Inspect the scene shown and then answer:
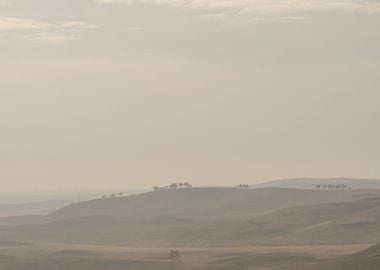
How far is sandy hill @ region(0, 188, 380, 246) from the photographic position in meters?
93.8

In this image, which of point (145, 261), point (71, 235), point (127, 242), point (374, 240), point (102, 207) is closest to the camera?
point (145, 261)

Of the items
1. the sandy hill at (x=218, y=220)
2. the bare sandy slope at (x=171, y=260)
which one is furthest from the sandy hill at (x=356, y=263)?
the sandy hill at (x=218, y=220)

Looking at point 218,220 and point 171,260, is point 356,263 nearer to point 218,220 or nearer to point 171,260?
point 171,260

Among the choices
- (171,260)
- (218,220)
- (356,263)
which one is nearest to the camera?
(356,263)

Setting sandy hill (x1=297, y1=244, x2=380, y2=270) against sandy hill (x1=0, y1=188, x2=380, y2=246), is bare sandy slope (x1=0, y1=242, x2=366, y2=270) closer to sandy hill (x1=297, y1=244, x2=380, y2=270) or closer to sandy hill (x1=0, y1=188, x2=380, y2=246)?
sandy hill (x1=297, y1=244, x2=380, y2=270)

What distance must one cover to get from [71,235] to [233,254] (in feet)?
181

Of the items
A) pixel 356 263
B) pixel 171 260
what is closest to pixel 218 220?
pixel 171 260

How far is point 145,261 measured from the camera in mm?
71312

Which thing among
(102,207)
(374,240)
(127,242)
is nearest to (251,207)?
(102,207)

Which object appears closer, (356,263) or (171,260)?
(356,263)

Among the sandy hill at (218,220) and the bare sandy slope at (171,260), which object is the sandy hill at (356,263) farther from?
the sandy hill at (218,220)

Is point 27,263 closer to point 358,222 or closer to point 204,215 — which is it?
point 358,222

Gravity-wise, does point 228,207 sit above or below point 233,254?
above

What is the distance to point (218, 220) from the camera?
116375 mm
